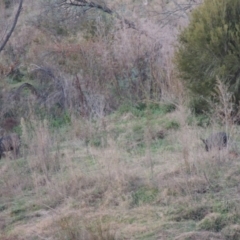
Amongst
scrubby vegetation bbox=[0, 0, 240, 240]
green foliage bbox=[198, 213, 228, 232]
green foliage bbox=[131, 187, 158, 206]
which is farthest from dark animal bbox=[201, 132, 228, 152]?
green foliage bbox=[198, 213, 228, 232]

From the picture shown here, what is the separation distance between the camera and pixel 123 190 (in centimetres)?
606

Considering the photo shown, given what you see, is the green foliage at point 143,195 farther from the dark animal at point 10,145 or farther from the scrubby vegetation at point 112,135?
the dark animal at point 10,145

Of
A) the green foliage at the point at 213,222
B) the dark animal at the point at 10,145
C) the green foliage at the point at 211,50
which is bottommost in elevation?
the green foliage at the point at 213,222

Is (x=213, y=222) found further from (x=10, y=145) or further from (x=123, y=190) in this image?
(x=10, y=145)

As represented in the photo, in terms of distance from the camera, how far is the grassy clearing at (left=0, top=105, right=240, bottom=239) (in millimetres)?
5121

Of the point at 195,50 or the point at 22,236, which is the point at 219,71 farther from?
the point at 22,236

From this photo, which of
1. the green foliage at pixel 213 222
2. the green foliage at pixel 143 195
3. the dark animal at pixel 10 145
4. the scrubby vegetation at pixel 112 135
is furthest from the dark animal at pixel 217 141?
the dark animal at pixel 10 145

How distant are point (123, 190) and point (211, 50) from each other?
3.60 m

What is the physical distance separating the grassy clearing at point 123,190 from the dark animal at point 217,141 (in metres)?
0.09

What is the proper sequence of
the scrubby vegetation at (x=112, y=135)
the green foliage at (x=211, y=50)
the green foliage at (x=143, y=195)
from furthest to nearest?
the green foliage at (x=211, y=50)
the green foliage at (x=143, y=195)
the scrubby vegetation at (x=112, y=135)

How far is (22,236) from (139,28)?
824 cm

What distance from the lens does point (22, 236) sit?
5.39 m

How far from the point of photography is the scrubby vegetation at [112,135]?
541 centimetres

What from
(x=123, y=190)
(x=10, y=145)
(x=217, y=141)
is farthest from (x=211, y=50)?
(x=123, y=190)
